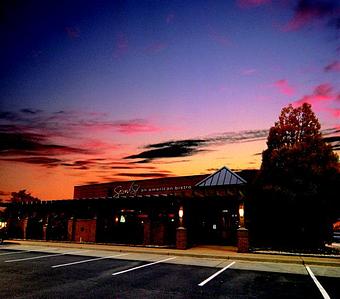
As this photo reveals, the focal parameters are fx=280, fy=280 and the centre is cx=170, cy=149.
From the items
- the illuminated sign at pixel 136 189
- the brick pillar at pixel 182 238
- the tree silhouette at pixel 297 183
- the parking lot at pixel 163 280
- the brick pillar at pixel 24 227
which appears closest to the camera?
the parking lot at pixel 163 280

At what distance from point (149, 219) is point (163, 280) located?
11905 mm

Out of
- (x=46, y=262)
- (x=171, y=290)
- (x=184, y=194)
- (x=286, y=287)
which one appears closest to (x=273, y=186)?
(x=184, y=194)

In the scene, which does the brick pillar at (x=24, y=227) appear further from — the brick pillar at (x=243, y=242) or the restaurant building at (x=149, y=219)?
the brick pillar at (x=243, y=242)

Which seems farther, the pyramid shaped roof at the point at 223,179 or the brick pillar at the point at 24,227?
the pyramid shaped roof at the point at 223,179

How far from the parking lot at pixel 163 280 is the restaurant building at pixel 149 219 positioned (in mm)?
5784

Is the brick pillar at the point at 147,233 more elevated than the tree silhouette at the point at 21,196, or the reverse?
the tree silhouette at the point at 21,196

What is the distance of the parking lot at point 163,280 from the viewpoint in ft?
23.5

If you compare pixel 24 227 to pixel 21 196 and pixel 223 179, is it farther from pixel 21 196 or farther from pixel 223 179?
pixel 21 196

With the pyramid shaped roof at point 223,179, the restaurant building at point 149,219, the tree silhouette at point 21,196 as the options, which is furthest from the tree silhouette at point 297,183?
the tree silhouette at point 21,196

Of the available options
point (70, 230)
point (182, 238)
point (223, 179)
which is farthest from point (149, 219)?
point (223, 179)

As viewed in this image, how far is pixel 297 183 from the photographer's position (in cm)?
1667

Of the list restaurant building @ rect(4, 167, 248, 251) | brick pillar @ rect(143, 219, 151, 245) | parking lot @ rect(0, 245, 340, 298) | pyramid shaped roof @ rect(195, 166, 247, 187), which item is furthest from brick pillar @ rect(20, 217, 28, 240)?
pyramid shaped roof @ rect(195, 166, 247, 187)

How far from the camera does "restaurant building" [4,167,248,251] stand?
1872cm

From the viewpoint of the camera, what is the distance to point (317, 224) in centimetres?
1823
